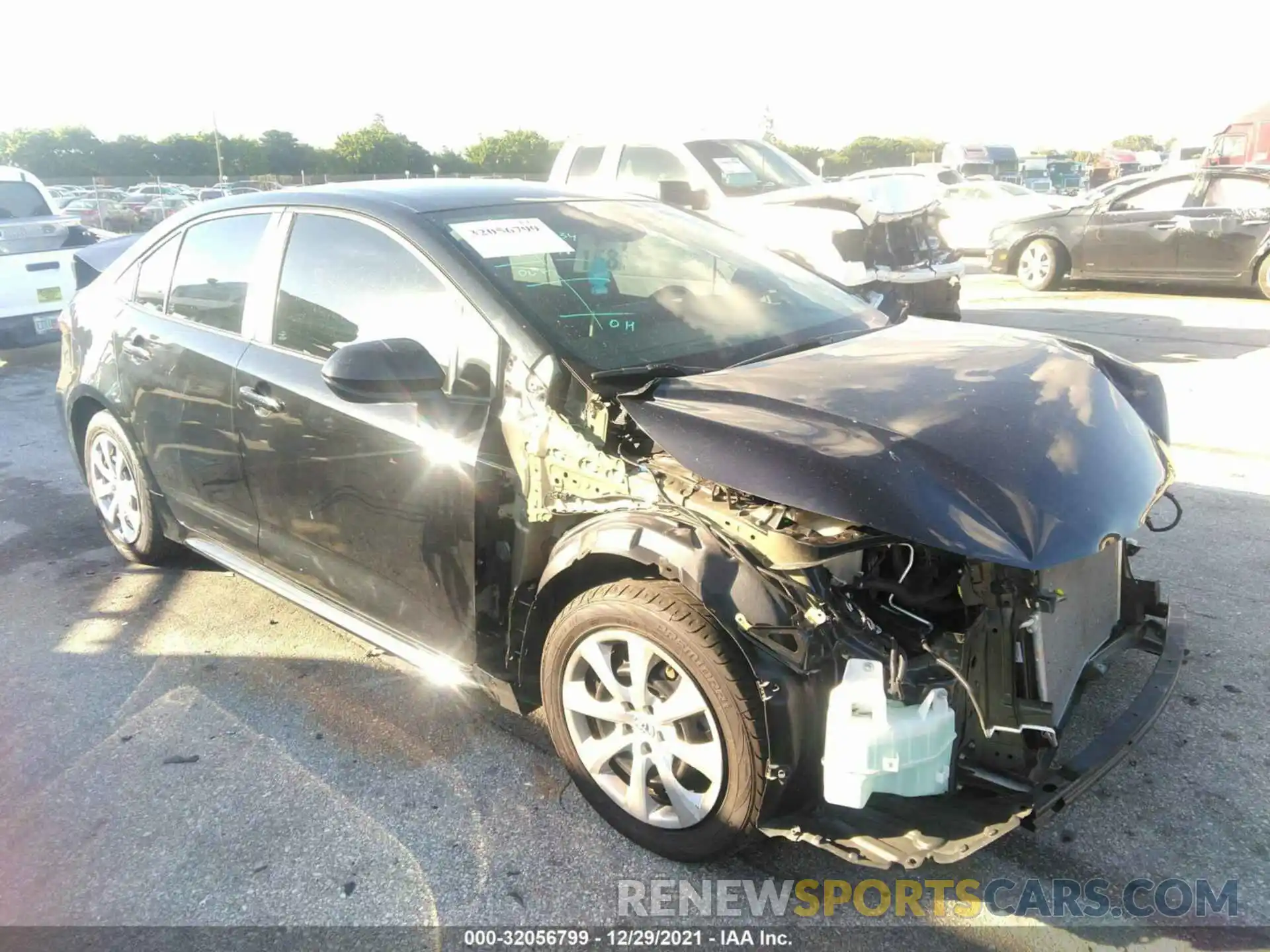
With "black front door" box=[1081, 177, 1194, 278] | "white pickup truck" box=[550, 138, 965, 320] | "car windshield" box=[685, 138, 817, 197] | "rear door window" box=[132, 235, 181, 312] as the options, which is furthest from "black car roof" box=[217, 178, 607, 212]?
"black front door" box=[1081, 177, 1194, 278]

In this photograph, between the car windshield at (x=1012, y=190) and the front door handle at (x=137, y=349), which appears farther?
the car windshield at (x=1012, y=190)

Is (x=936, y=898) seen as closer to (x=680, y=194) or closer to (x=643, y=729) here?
(x=643, y=729)

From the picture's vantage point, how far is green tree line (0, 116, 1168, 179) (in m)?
50.9

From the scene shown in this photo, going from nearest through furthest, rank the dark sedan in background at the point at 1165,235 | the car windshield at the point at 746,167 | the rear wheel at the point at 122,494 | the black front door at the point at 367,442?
the black front door at the point at 367,442
the rear wheel at the point at 122,494
the car windshield at the point at 746,167
the dark sedan in background at the point at 1165,235

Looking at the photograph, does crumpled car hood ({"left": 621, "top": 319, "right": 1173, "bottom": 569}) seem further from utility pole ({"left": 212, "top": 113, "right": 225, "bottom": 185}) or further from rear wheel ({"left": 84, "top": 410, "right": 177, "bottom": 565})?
utility pole ({"left": 212, "top": 113, "right": 225, "bottom": 185})

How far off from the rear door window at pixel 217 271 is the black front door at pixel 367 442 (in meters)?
0.28

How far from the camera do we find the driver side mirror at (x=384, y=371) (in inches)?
107

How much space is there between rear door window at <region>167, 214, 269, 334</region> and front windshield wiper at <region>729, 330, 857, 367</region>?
1.95 m

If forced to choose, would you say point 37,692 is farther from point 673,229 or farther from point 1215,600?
point 1215,600

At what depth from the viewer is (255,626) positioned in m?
4.09

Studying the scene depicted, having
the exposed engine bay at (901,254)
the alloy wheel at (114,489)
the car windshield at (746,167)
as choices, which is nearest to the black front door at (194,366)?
the alloy wheel at (114,489)

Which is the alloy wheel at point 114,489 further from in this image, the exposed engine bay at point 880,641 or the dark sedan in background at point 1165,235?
the dark sedan in background at point 1165,235

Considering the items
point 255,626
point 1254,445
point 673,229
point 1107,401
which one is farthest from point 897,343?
point 1254,445

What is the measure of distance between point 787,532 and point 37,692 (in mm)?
3014
